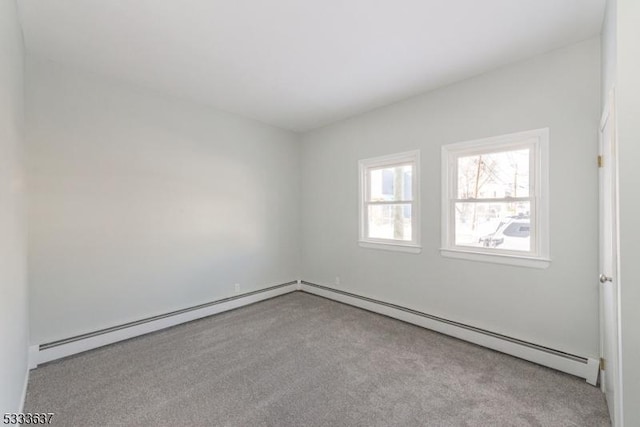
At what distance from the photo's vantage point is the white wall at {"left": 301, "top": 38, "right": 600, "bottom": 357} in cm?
225

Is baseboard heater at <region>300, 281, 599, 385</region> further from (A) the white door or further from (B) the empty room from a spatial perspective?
(A) the white door

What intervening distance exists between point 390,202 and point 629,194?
8.23 ft

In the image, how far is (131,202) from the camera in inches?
119

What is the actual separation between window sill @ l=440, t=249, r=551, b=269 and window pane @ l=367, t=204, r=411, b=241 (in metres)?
0.61

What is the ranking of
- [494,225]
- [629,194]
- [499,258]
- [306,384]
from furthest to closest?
1. [494,225]
2. [499,258]
3. [306,384]
4. [629,194]

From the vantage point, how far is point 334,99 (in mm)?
3457

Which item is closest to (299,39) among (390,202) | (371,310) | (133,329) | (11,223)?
(390,202)

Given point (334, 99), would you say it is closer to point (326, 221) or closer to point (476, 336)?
point (326, 221)

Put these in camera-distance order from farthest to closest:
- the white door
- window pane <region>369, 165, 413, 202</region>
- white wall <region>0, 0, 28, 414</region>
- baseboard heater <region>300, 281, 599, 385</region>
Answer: window pane <region>369, 165, 413, 202</region>, baseboard heater <region>300, 281, 599, 385</region>, the white door, white wall <region>0, 0, 28, 414</region>

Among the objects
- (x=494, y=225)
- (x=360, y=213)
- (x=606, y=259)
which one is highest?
(x=360, y=213)

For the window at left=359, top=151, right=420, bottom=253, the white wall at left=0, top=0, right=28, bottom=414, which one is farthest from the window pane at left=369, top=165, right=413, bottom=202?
the white wall at left=0, top=0, right=28, bottom=414

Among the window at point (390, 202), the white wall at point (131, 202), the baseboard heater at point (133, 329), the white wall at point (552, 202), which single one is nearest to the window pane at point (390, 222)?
the window at point (390, 202)

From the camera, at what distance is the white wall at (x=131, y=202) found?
2.54 metres

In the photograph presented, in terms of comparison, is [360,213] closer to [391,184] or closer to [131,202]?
[391,184]
